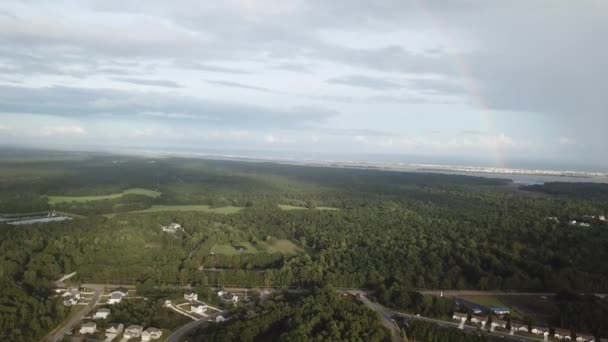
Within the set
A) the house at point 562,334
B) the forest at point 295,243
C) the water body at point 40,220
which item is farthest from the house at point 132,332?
the water body at point 40,220

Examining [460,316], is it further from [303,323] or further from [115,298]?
[115,298]

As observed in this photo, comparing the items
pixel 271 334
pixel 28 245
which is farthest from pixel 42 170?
pixel 271 334

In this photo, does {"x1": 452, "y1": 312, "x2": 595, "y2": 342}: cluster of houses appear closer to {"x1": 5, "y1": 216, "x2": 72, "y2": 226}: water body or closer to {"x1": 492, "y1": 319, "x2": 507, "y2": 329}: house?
{"x1": 492, "y1": 319, "x2": 507, "y2": 329}: house

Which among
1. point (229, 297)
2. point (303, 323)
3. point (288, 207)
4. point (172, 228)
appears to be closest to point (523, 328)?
point (303, 323)

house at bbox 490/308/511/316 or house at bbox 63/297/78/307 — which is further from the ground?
house at bbox 490/308/511/316

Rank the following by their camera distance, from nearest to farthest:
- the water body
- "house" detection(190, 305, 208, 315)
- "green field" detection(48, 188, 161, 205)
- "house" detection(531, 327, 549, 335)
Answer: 1. "house" detection(531, 327, 549, 335)
2. "house" detection(190, 305, 208, 315)
3. the water body
4. "green field" detection(48, 188, 161, 205)

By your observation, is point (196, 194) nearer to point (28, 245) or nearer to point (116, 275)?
point (28, 245)

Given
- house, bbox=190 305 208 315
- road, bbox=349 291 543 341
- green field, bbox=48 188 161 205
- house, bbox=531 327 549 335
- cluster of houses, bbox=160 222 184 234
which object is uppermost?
green field, bbox=48 188 161 205

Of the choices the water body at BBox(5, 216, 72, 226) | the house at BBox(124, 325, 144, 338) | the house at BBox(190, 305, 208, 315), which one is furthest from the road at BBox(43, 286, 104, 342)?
the water body at BBox(5, 216, 72, 226)

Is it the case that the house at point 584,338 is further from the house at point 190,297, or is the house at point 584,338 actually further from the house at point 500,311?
the house at point 190,297
